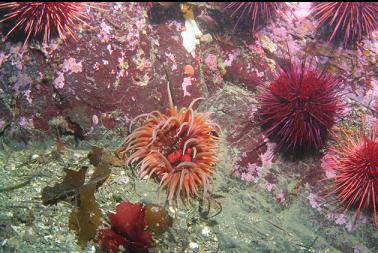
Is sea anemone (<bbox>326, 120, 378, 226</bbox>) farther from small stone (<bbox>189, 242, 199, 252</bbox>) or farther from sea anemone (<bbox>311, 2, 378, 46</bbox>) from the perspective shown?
small stone (<bbox>189, 242, 199, 252</bbox>)

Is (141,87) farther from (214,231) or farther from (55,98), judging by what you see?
(214,231)

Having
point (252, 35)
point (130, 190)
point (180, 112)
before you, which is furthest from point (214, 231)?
point (252, 35)

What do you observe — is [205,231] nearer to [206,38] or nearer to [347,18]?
[206,38]

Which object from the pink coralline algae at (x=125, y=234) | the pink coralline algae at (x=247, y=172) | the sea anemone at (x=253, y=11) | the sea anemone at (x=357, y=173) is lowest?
the pink coralline algae at (x=125, y=234)

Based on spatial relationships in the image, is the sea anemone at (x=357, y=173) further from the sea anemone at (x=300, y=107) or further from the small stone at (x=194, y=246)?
the small stone at (x=194, y=246)

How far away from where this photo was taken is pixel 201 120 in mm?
4609

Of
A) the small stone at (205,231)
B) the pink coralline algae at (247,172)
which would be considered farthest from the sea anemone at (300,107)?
the small stone at (205,231)

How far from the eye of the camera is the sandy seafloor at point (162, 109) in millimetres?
4199

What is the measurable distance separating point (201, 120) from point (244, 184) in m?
0.94

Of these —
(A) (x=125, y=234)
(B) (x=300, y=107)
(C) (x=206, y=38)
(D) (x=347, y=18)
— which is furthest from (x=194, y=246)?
(D) (x=347, y=18)

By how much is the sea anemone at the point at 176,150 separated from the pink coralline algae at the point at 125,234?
1.83 feet

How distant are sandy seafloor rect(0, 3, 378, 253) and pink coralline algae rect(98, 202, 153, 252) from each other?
0.79ft

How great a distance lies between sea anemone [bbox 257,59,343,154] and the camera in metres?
4.26

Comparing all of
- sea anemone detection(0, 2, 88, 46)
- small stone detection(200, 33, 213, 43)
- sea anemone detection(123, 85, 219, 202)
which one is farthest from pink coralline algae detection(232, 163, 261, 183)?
sea anemone detection(0, 2, 88, 46)
